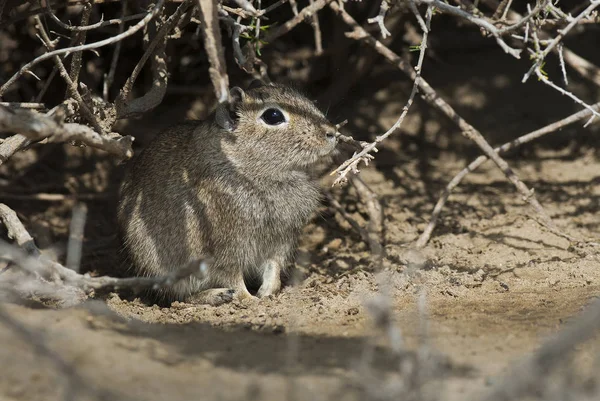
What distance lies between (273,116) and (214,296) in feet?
4.66

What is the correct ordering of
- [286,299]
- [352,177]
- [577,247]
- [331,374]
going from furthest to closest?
[352,177], [577,247], [286,299], [331,374]

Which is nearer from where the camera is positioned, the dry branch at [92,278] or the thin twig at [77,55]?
the dry branch at [92,278]

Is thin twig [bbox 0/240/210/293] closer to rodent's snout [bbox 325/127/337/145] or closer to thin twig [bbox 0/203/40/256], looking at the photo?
thin twig [bbox 0/203/40/256]

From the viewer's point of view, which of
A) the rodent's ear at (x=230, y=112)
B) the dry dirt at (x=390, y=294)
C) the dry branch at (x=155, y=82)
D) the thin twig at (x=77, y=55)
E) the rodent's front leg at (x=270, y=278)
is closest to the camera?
the dry dirt at (x=390, y=294)

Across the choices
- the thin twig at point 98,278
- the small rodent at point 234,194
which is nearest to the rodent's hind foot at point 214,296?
the small rodent at point 234,194

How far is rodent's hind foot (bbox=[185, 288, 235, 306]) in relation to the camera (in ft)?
19.0

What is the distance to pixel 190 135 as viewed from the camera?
607cm

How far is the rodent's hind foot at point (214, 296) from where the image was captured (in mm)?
5788

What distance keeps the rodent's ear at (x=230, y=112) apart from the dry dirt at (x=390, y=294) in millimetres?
1325

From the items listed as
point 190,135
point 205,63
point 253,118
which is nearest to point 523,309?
point 253,118

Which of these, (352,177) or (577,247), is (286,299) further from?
(577,247)

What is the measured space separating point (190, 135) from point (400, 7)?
1891mm

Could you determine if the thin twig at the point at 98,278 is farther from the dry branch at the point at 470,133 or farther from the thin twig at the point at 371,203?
the thin twig at the point at 371,203

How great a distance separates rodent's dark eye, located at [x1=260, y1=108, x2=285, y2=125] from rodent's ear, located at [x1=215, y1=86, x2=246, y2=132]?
0.21 m
